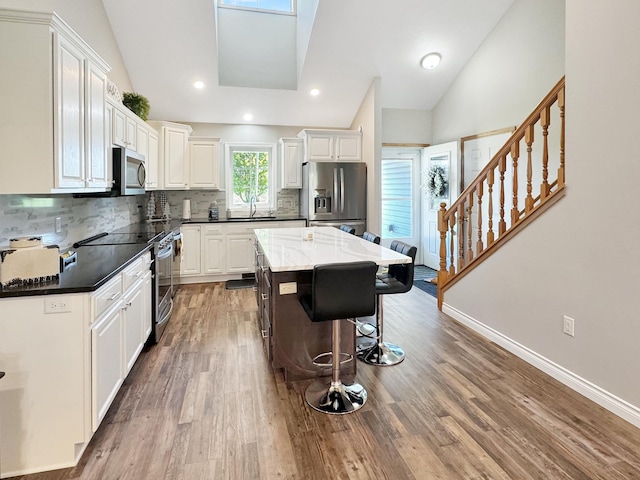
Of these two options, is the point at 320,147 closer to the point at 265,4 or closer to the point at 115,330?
the point at 265,4

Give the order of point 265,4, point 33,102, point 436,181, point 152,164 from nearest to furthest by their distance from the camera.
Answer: point 33,102, point 152,164, point 265,4, point 436,181

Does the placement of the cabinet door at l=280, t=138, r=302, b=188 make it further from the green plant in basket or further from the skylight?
the green plant in basket

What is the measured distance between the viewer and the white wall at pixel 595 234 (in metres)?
2.18

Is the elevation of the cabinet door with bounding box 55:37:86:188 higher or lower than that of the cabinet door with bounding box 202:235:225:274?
higher

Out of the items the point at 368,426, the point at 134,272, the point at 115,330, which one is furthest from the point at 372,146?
the point at 115,330

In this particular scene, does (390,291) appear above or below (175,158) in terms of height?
below

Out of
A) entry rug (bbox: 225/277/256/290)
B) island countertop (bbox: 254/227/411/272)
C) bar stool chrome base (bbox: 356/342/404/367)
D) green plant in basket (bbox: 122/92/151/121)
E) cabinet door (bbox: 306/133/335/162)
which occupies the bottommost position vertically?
bar stool chrome base (bbox: 356/342/404/367)

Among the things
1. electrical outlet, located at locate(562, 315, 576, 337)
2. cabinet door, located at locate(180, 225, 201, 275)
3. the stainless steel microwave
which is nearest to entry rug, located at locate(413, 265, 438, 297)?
electrical outlet, located at locate(562, 315, 576, 337)

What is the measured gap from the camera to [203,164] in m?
5.65

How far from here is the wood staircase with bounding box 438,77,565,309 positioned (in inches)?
112

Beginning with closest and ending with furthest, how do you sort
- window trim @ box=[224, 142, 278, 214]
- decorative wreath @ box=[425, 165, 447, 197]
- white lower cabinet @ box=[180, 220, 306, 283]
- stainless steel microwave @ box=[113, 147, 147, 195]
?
stainless steel microwave @ box=[113, 147, 147, 195]
white lower cabinet @ box=[180, 220, 306, 283]
decorative wreath @ box=[425, 165, 447, 197]
window trim @ box=[224, 142, 278, 214]

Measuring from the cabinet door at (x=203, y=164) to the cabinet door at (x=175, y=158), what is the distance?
9cm

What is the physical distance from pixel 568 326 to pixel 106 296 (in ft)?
9.58

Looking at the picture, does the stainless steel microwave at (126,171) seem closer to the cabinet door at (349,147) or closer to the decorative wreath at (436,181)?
the cabinet door at (349,147)
